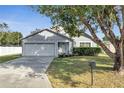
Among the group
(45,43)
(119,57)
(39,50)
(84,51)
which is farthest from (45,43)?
(119,57)

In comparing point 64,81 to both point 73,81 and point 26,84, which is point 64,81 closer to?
point 73,81

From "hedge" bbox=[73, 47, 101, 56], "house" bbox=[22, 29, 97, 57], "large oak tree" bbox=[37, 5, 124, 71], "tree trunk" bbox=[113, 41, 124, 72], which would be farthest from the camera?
"hedge" bbox=[73, 47, 101, 56]

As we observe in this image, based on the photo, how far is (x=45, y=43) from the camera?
109 ft

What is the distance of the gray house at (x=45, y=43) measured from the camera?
3291 cm

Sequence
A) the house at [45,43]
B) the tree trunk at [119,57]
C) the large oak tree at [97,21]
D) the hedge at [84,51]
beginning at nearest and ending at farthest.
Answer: the large oak tree at [97,21] → the tree trunk at [119,57] → the house at [45,43] → the hedge at [84,51]

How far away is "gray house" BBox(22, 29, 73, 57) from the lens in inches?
1296

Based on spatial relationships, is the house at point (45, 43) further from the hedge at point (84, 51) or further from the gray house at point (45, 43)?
the hedge at point (84, 51)

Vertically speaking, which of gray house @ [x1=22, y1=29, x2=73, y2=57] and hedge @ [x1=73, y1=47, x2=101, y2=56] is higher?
gray house @ [x1=22, y1=29, x2=73, y2=57]

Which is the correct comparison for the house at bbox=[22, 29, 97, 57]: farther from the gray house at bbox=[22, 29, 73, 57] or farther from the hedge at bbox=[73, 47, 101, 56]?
the hedge at bbox=[73, 47, 101, 56]

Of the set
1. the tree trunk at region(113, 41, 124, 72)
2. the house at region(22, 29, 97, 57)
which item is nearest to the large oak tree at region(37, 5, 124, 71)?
the tree trunk at region(113, 41, 124, 72)

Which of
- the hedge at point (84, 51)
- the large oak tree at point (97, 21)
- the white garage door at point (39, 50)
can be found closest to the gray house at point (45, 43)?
the white garage door at point (39, 50)

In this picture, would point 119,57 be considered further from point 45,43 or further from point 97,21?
point 45,43
